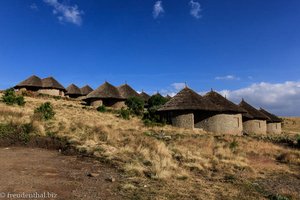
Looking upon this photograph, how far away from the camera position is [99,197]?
30.0 feet

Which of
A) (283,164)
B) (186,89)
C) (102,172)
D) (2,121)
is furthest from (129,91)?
(102,172)

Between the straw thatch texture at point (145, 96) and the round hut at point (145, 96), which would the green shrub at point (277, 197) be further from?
the straw thatch texture at point (145, 96)

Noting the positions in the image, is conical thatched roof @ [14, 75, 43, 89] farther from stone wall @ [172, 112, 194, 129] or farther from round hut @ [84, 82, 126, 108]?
stone wall @ [172, 112, 194, 129]

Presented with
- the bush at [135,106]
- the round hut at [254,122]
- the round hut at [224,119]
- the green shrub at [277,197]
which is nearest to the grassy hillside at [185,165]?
the green shrub at [277,197]

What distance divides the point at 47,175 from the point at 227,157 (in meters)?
9.39

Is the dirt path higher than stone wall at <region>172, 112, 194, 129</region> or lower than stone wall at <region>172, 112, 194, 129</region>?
lower

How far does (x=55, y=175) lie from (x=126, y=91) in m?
40.3

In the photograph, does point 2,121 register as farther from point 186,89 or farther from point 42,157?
point 186,89

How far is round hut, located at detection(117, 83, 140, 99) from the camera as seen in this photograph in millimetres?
50406

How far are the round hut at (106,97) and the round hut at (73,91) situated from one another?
14308 millimetres

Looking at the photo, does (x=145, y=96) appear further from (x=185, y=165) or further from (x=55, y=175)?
(x=55, y=175)

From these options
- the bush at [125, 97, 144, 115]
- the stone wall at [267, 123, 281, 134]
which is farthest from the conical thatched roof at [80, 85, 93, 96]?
the stone wall at [267, 123, 281, 134]

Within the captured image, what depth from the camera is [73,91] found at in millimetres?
61438

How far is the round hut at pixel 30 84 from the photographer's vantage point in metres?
52.9
